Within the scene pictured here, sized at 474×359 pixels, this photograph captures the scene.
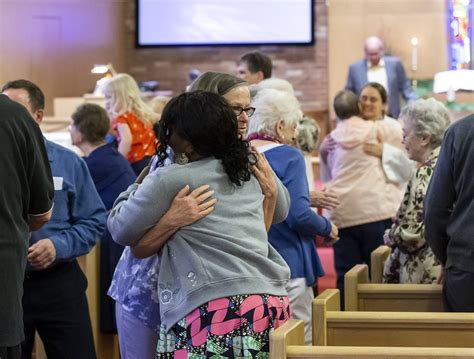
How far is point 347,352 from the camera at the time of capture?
7.17ft

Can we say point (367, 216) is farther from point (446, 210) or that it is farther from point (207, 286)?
point (207, 286)

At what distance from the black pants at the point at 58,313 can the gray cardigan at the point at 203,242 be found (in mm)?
1078

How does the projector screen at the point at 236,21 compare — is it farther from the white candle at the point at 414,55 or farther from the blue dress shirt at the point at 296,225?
the blue dress shirt at the point at 296,225

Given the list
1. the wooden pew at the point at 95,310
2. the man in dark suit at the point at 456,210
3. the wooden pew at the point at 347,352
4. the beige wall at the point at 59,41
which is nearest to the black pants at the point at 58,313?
the wooden pew at the point at 95,310

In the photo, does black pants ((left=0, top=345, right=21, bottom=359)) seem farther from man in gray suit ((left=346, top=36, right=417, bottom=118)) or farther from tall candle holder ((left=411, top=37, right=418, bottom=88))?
tall candle holder ((left=411, top=37, right=418, bottom=88))

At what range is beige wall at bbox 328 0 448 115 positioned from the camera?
1241 centimetres

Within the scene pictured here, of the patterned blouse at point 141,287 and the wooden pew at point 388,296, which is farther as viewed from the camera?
the wooden pew at point 388,296

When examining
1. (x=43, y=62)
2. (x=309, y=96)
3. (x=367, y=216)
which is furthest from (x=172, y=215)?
(x=309, y=96)

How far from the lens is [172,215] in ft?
8.23

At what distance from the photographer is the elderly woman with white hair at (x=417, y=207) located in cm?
371

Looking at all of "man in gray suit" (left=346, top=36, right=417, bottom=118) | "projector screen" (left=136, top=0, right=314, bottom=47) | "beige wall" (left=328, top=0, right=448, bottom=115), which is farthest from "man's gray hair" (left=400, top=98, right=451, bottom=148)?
"projector screen" (left=136, top=0, right=314, bottom=47)

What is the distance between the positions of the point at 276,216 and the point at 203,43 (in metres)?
10.7

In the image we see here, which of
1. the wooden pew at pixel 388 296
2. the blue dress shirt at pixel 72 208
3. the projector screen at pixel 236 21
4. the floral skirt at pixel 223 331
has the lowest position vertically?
the wooden pew at pixel 388 296

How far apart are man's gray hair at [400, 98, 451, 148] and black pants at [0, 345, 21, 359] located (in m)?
1.79
